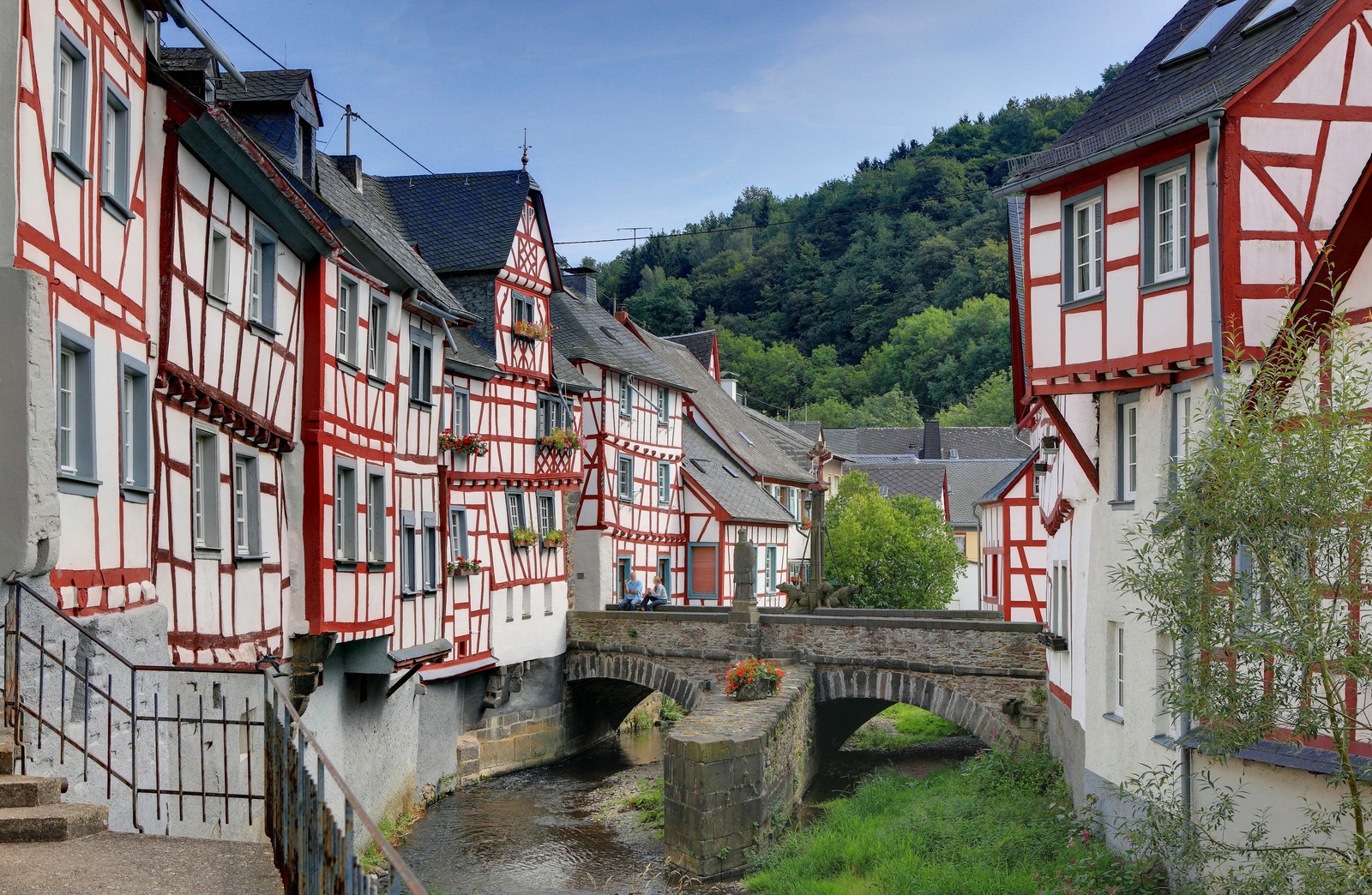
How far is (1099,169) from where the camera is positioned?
14047 millimetres

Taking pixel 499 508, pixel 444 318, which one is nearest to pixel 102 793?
pixel 444 318

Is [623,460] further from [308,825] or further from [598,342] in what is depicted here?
[308,825]

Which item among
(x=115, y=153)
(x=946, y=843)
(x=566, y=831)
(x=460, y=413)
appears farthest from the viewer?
(x=460, y=413)

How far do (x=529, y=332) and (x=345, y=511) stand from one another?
1114 cm

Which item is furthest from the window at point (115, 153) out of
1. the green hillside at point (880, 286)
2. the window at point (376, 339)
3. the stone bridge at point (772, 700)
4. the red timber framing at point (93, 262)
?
the green hillside at point (880, 286)

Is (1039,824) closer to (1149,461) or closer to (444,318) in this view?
(1149,461)

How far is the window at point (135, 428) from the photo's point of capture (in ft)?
35.1

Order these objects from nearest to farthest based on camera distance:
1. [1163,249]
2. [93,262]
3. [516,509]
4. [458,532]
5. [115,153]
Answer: [93,262]
[115,153]
[1163,249]
[458,532]
[516,509]

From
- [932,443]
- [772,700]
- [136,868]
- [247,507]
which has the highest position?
[932,443]

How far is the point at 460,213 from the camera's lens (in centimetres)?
2775

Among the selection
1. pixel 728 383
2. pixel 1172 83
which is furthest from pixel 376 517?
pixel 728 383

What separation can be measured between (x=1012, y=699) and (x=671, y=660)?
7878mm

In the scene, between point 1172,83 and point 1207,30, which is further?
point 1207,30

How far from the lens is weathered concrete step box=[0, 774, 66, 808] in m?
7.21
